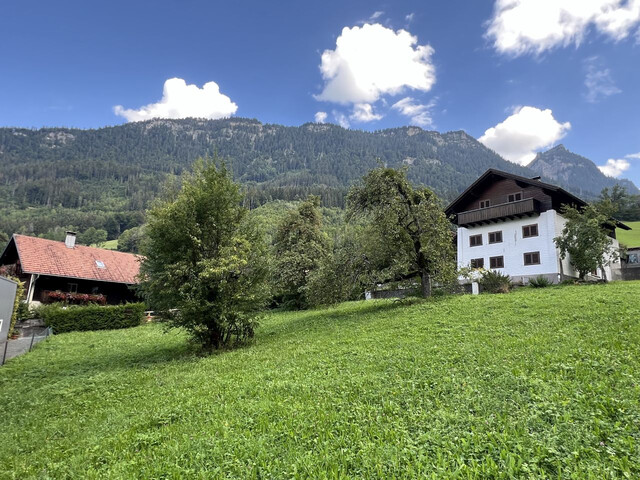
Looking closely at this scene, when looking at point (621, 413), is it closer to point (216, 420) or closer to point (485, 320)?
point (216, 420)

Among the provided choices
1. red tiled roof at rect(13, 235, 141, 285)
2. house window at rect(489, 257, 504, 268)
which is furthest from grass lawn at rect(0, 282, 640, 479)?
red tiled roof at rect(13, 235, 141, 285)

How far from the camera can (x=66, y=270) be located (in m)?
35.6

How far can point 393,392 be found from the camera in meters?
7.05

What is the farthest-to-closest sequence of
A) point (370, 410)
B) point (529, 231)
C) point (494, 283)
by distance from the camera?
point (529, 231)
point (494, 283)
point (370, 410)

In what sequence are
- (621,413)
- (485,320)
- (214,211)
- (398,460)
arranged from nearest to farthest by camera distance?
(398,460)
(621,413)
(485,320)
(214,211)

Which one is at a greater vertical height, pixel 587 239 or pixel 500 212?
pixel 500 212

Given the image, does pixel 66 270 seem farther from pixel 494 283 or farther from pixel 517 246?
pixel 517 246

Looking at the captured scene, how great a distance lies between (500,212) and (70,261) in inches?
1722

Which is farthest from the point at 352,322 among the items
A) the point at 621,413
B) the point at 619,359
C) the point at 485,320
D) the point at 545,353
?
Result: the point at 621,413

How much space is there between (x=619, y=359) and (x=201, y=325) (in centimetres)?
1342

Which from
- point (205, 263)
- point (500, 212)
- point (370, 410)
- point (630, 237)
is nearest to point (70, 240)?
point (205, 263)

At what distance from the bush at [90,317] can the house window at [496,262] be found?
33376 millimetres

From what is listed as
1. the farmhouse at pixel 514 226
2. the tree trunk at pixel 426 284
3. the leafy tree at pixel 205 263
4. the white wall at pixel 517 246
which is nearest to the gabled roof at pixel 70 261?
the leafy tree at pixel 205 263

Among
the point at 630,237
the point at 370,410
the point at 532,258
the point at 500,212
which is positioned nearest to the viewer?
the point at 370,410
